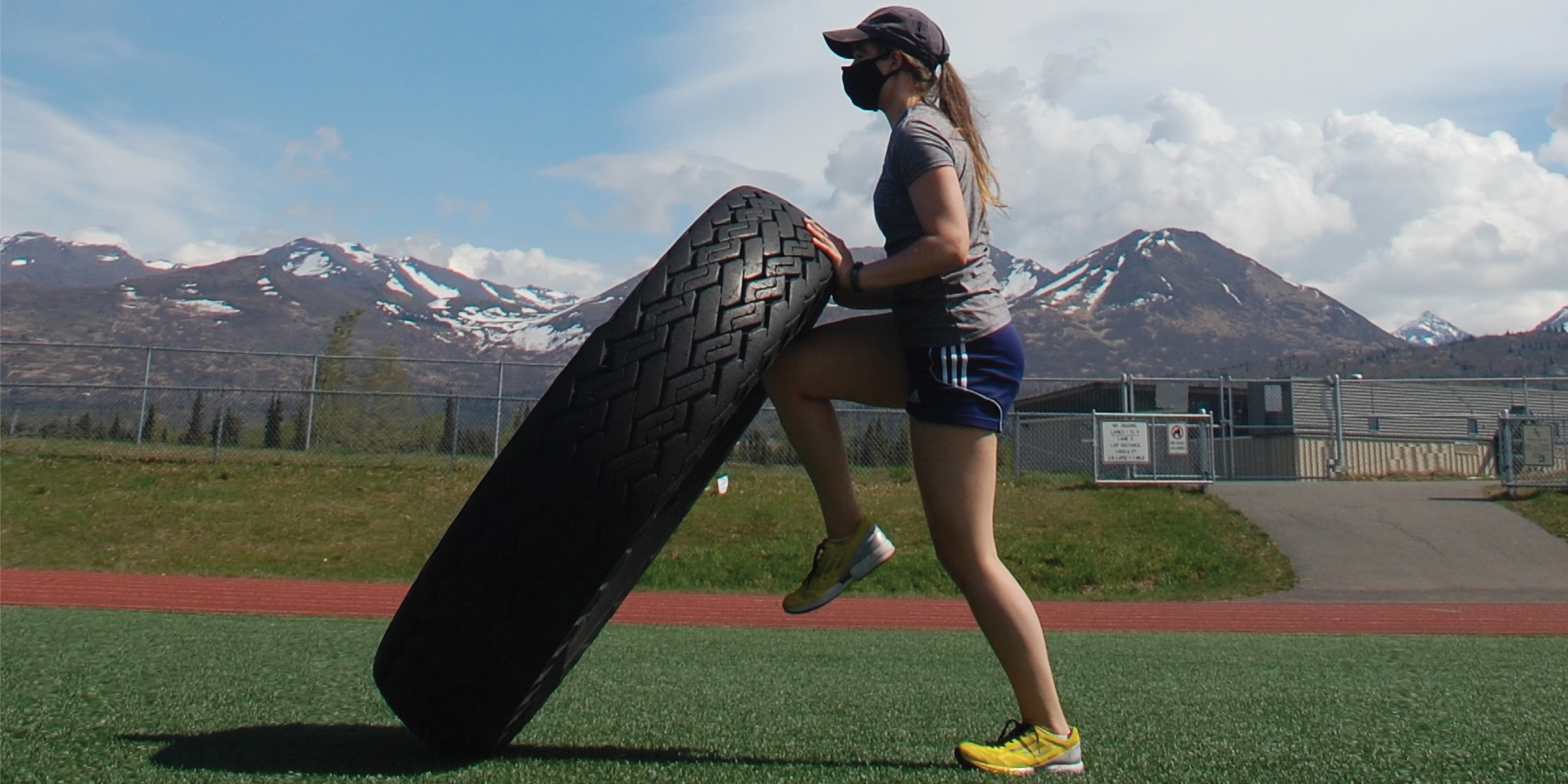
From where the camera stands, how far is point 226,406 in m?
21.8

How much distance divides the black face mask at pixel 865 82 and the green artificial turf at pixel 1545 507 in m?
17.4

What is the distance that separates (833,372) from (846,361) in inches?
1.7

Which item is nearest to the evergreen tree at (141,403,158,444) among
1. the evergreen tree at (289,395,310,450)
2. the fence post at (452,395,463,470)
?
the evergreen tree at (289,395,310,450)

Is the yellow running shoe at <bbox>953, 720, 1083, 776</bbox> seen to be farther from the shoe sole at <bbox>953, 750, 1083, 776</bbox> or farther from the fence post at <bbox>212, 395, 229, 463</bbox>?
the fence post at <bbox>212, 395, 229, 463</bbox>

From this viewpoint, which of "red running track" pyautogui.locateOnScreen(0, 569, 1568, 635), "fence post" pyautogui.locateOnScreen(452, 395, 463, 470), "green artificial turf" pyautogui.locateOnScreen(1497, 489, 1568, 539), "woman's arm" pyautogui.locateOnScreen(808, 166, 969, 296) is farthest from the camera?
"fence post" pyautogui.locateOnScreen(452, 395, 463, 470)

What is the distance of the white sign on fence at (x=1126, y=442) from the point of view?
1939 centimetres

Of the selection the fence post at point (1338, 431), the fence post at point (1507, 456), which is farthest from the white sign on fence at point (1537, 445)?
the fence post at point (1338, 431)

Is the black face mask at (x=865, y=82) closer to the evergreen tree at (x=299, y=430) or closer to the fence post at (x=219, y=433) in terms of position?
the fence post at (x=219, y=433)

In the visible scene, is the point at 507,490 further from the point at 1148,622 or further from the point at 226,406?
the point at 226,406

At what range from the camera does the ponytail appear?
311cm

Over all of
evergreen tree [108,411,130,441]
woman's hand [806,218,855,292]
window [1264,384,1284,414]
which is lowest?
woman's hand [806,218,855,292]

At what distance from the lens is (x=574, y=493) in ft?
8.39

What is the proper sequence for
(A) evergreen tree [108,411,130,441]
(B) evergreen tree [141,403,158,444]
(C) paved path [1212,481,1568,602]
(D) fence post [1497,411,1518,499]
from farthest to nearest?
(A) evergreen tree [108,411,130,441] → (B) evergreen tree [141,403,158,444] → (D) fence post [1497,411,1518,499] → (C) paved path [1212,481,1568,602]

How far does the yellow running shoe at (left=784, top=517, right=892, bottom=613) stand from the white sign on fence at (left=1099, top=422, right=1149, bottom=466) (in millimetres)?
16929
